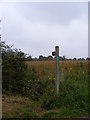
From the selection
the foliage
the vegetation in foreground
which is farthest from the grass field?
the foliage

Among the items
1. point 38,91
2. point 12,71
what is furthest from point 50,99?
point 12,71

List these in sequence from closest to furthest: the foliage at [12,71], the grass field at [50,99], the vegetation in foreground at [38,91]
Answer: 1. the grass field at [50,99]
2. the vegetation in foreground at [38,91]
3. the foliage at [12,71]

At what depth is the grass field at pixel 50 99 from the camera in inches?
313

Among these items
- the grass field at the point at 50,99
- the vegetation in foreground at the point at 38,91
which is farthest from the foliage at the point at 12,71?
the grass field at the point at 50,99

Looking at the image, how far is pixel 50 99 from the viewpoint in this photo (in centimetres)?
945

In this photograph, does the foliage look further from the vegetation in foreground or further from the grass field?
the grass field

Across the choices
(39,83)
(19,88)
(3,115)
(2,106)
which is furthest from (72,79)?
(3,115)

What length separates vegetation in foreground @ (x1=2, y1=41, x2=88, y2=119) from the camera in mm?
8188

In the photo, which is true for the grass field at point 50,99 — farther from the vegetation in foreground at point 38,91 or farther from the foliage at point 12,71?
the foliage at point 12,71

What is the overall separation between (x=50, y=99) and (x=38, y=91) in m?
1.70

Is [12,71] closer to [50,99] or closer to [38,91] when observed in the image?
[38,91]

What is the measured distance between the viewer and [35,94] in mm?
10852

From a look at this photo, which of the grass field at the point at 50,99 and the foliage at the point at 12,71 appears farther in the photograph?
the foliage at the point at 12,71

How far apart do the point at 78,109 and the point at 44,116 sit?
1590 millimetres
